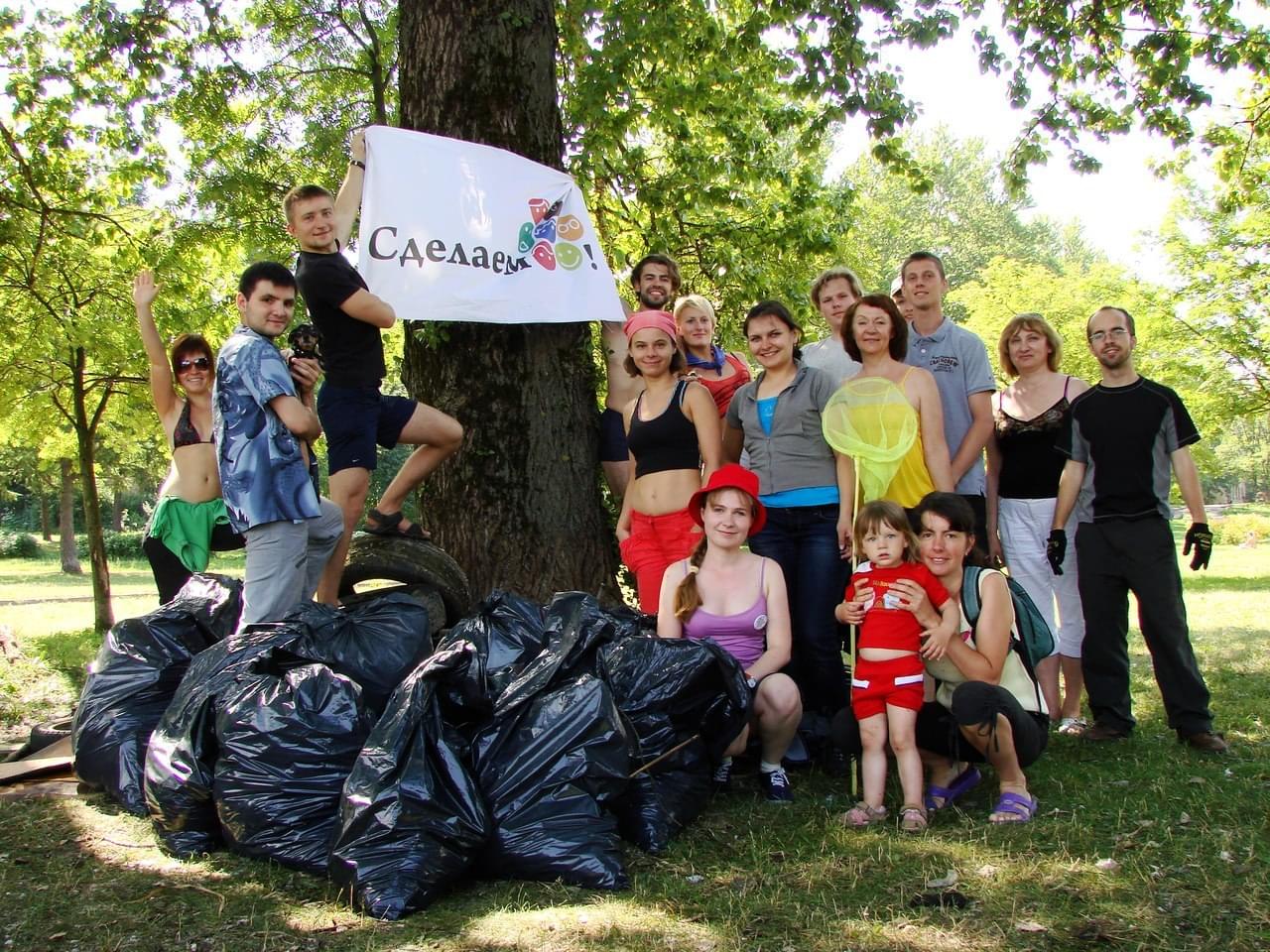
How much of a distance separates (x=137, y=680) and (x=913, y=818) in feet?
9.86

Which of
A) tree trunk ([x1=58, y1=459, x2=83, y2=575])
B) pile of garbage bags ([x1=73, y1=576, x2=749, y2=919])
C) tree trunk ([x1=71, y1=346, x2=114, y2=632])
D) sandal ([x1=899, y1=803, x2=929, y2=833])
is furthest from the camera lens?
tree trunk ([x1=58, y1=459, x2=83, y2=575])

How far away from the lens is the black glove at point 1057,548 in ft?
15.4

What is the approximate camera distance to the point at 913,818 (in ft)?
11.4

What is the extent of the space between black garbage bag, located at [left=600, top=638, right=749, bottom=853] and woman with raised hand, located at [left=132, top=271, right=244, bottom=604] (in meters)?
2.38

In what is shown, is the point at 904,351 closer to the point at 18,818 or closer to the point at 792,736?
the point at 792,736

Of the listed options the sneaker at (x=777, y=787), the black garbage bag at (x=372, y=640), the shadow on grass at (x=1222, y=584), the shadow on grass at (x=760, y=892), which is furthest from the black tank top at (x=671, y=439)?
the shadow on grass at (x=1222, y=584)

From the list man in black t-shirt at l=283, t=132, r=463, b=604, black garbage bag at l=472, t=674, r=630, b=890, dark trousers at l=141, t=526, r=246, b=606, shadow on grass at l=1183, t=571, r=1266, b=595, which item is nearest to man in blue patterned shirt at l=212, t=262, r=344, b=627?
man in black t-shirt at l=283, t=132, r=463, b=604

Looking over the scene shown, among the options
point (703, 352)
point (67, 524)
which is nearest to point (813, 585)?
point (703, 352)

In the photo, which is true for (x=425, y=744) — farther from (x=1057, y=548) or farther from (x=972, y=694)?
(x=1057, y=548)

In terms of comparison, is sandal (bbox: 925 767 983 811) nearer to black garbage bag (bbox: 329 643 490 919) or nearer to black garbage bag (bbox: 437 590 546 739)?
black garbage bag (bbox: 437 590 546 739)

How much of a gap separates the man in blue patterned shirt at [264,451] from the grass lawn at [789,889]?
980mm

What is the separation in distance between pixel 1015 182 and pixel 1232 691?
3830 millimetres

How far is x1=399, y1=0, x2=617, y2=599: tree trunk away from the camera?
5.09 m

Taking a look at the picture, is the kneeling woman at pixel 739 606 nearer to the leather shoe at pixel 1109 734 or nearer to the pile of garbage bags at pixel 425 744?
the pile of garbage bags at pixel 425 744
